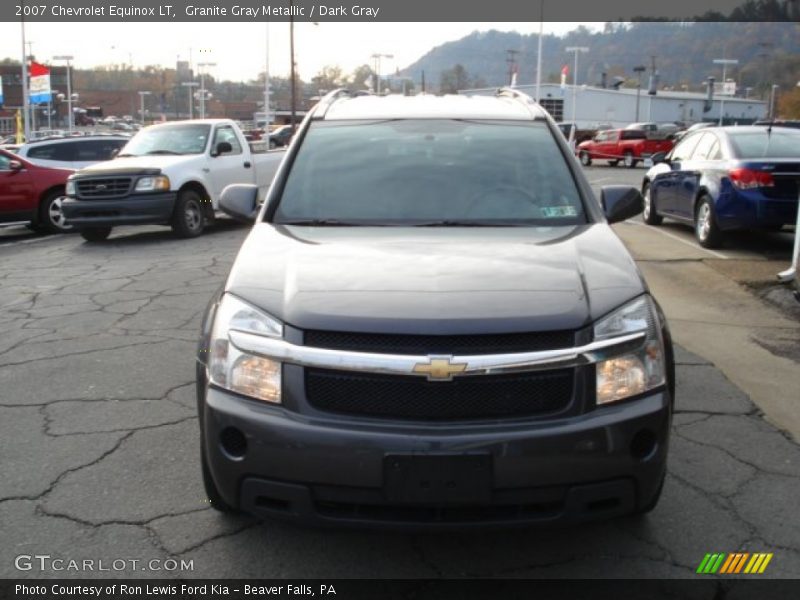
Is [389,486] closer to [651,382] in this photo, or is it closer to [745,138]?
[651,382]

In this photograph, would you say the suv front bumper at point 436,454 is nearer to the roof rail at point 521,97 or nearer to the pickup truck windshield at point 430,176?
the pickup truck windshield at point 430,176

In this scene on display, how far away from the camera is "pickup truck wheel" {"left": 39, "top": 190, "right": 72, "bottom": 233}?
1405 cm

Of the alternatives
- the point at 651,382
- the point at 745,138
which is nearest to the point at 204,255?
the point at 745,138

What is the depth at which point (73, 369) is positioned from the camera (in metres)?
5.55

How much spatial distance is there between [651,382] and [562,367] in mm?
391

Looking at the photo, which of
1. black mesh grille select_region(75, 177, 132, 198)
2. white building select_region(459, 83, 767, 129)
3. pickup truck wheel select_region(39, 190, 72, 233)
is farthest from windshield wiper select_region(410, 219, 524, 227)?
white building select_region(459, 83, 767, 129)

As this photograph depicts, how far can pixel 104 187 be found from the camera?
1212 centimetres

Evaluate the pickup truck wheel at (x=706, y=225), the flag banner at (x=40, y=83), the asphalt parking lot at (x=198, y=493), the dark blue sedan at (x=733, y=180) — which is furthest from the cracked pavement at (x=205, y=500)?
the flag banner at (x=40, y=83)

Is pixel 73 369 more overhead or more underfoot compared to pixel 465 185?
more underfoot

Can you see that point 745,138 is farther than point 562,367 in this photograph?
Yes

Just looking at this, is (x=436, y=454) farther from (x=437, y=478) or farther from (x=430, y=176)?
(x=430, y=176)

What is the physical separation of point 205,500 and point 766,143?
9.19 m

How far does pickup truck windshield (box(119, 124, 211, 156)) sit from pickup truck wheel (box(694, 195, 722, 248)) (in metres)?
7.79

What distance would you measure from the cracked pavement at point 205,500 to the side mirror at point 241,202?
1.18m
